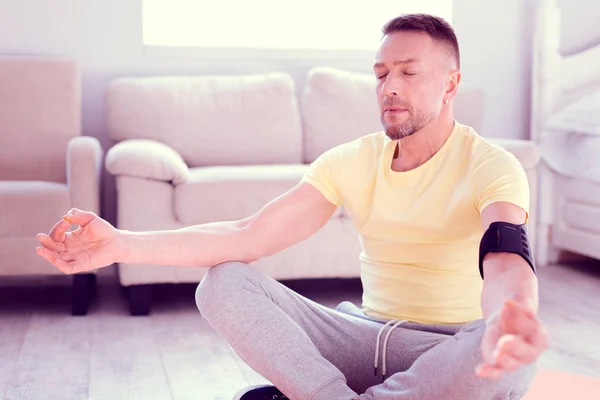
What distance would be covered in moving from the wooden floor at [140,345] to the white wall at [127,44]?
823mm

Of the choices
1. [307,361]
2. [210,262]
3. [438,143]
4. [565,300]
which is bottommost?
[565,300]

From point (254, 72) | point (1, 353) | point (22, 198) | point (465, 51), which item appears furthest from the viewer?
point (465, 51)

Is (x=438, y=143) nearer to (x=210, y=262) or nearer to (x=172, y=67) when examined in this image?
(x=210, y=262)

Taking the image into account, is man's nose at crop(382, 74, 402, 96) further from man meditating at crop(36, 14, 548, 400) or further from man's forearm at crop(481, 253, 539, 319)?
man's forearm at crop(481, 253, 539, 319)

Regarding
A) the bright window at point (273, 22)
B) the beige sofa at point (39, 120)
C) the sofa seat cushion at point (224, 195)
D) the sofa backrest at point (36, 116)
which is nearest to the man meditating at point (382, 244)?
the sofa seat cushion at point (224, 195)

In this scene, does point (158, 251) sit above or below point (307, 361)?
above

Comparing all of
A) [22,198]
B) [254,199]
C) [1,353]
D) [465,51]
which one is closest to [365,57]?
[465,51]

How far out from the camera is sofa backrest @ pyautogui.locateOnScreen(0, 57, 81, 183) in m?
3.64

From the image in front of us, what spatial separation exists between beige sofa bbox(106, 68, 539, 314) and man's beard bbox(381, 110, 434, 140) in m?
1.54

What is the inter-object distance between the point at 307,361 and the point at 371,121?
96.1 inches

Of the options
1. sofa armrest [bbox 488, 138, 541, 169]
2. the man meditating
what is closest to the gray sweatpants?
the man meditating

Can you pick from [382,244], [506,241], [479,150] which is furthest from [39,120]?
[506,241]

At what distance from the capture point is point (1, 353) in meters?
2.71

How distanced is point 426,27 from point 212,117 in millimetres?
2096
